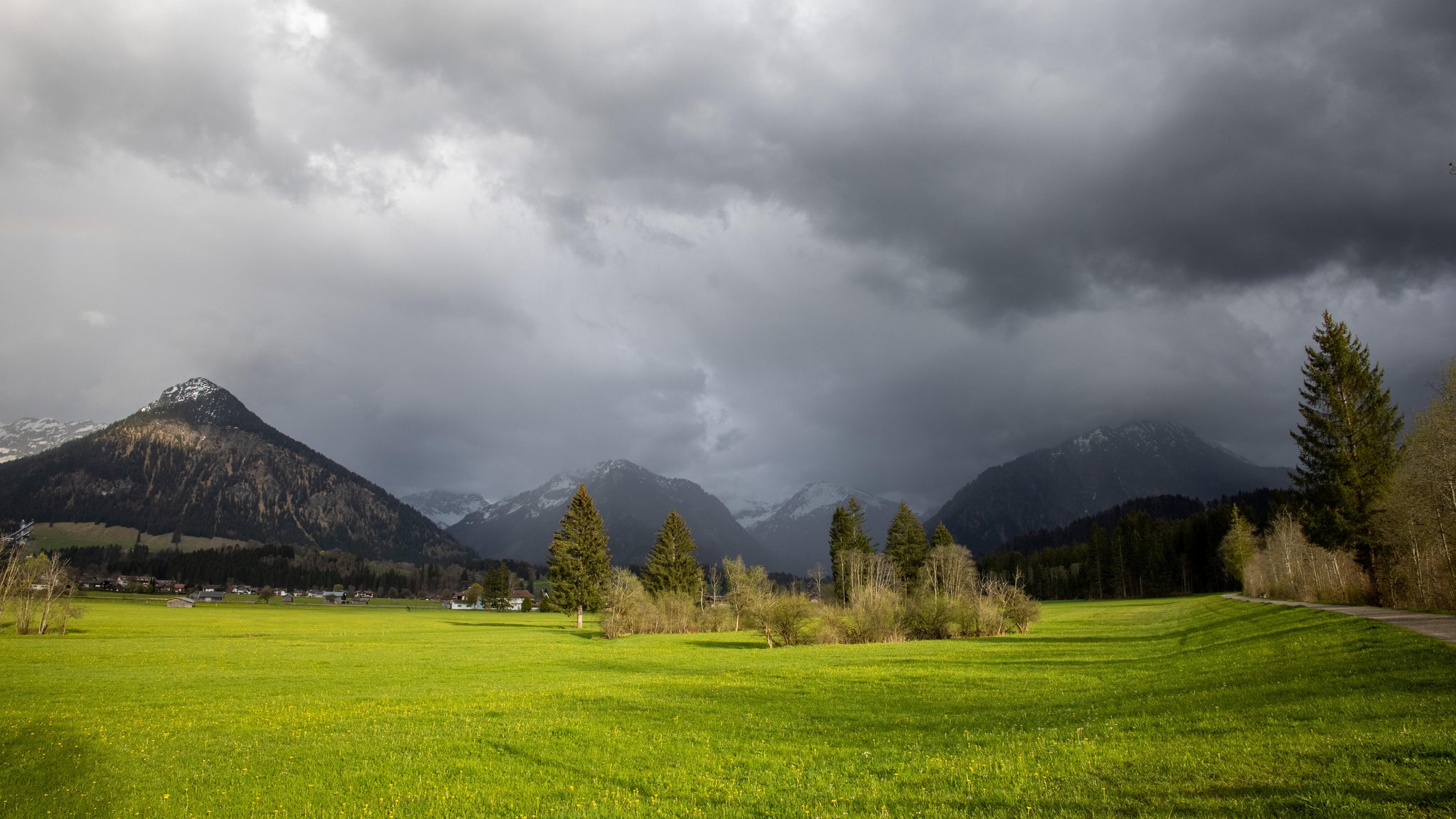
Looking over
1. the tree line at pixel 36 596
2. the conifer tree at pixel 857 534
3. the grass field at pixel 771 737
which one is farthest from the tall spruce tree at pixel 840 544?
the tree line at pixel 36 596

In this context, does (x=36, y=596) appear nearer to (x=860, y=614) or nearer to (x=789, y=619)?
(x=789, y=619)

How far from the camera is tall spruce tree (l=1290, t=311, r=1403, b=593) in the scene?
48.0 meters

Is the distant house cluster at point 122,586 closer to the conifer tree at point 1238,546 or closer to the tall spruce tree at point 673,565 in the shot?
the tall spruce tree at point 673,565

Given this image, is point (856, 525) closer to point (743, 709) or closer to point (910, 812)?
point (743, 709)

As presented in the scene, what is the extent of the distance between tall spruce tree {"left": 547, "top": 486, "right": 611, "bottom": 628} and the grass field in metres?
45.4

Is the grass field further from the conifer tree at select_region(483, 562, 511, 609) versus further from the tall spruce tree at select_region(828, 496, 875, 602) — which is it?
the conifer tree at select_region(483, 562, 511, 609)

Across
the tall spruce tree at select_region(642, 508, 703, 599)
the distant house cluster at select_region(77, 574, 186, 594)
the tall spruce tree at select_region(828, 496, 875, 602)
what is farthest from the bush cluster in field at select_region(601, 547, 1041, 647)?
the distant house cluster at select_region(77, 574, 186, 594)

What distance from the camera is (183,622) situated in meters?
83.9

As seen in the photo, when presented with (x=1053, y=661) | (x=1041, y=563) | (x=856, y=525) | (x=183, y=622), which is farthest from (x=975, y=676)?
(x=1041, y=563)

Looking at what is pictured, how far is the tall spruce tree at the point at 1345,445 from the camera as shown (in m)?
48.0

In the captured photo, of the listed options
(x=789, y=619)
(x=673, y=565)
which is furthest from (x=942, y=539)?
(x=789, y=619)

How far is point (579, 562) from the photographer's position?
85812 millimetres

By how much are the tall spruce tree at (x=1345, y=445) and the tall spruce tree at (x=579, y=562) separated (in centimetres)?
7036

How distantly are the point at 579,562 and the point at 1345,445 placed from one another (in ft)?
252
